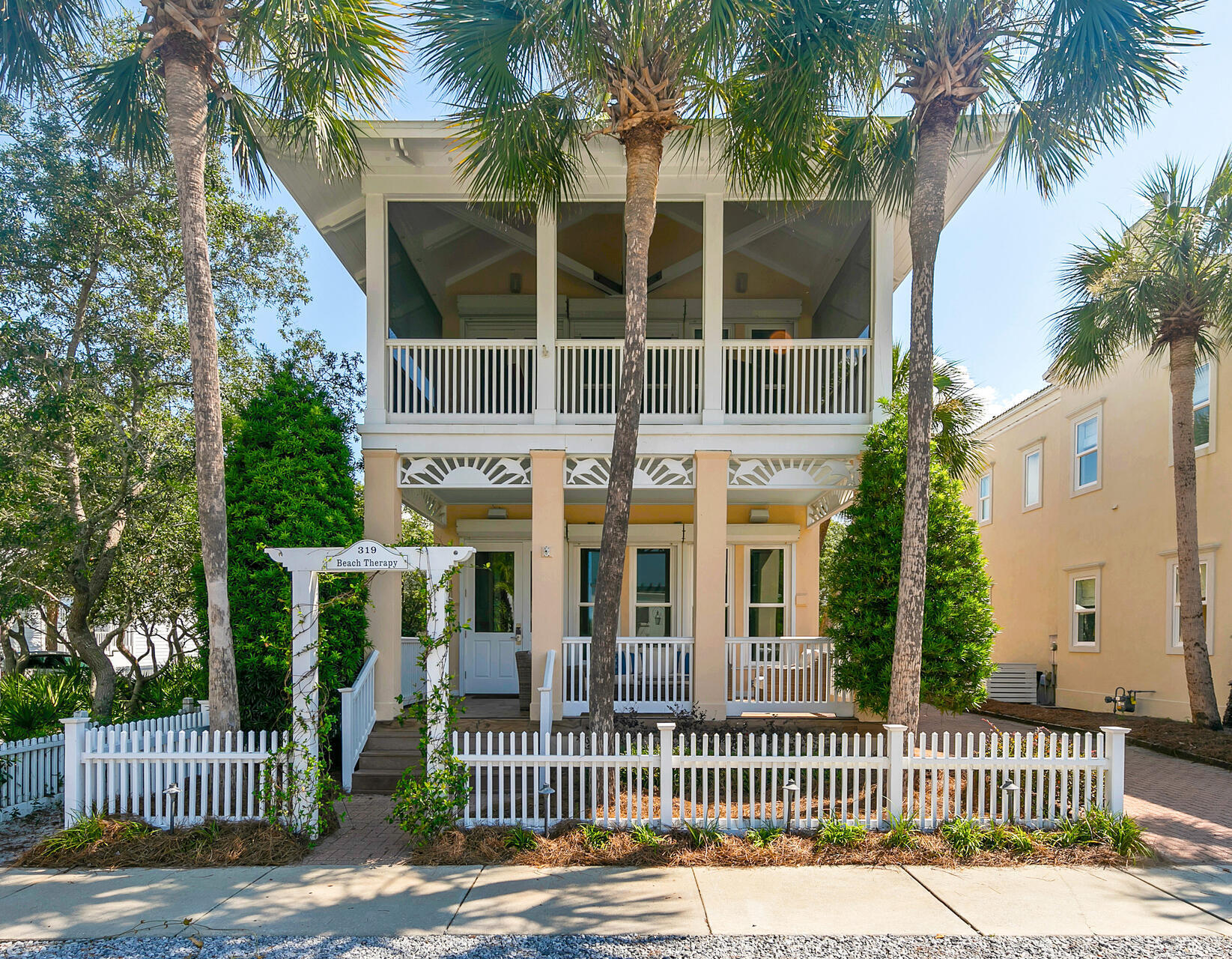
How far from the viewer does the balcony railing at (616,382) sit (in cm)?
1035

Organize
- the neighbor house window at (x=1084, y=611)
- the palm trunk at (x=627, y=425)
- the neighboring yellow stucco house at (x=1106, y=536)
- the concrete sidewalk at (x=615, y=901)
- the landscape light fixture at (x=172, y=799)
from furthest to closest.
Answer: the neighbor house window at (x=1084, y=611), the neighboring yellow stucco house at (x=1106, y=536), the palm trunk at (x=627, y=425), the landscape light fixture at (x=172, y=799), the concrete sidewalk at (x=615, y=901)

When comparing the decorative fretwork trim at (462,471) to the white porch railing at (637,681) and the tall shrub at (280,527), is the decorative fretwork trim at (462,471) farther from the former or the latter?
the white porch railing at (637,681)

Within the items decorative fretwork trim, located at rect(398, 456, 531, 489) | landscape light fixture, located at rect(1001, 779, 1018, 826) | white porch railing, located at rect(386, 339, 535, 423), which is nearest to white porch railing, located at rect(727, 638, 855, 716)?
landscape light fixture, located at rect(1001, 779, 1018, 826)

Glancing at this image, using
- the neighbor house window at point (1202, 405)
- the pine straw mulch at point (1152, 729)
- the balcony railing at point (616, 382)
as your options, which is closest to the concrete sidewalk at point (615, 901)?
the pine straw mulch at point (1152, 729)

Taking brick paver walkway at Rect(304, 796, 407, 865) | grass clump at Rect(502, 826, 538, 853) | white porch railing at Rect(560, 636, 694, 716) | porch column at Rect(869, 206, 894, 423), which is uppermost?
porch column at Rect(869, 206, 894, 423)

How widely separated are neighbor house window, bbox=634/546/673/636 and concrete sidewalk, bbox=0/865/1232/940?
24.6 feet

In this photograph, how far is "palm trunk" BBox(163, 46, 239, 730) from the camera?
718cm

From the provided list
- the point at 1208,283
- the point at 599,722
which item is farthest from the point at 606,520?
the point at 1208,283

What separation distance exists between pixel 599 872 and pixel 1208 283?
36.4 ft

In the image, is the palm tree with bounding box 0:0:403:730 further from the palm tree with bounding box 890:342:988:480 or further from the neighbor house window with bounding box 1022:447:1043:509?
the neighbor house window with bounding box 1022:447:1043:509

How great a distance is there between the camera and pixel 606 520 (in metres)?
7.82

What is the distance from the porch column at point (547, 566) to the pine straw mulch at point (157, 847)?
12.5 feet

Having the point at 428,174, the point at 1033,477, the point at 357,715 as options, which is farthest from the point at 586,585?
the point at 1033,477

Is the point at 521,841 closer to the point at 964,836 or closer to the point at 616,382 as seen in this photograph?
the point at 964,836
